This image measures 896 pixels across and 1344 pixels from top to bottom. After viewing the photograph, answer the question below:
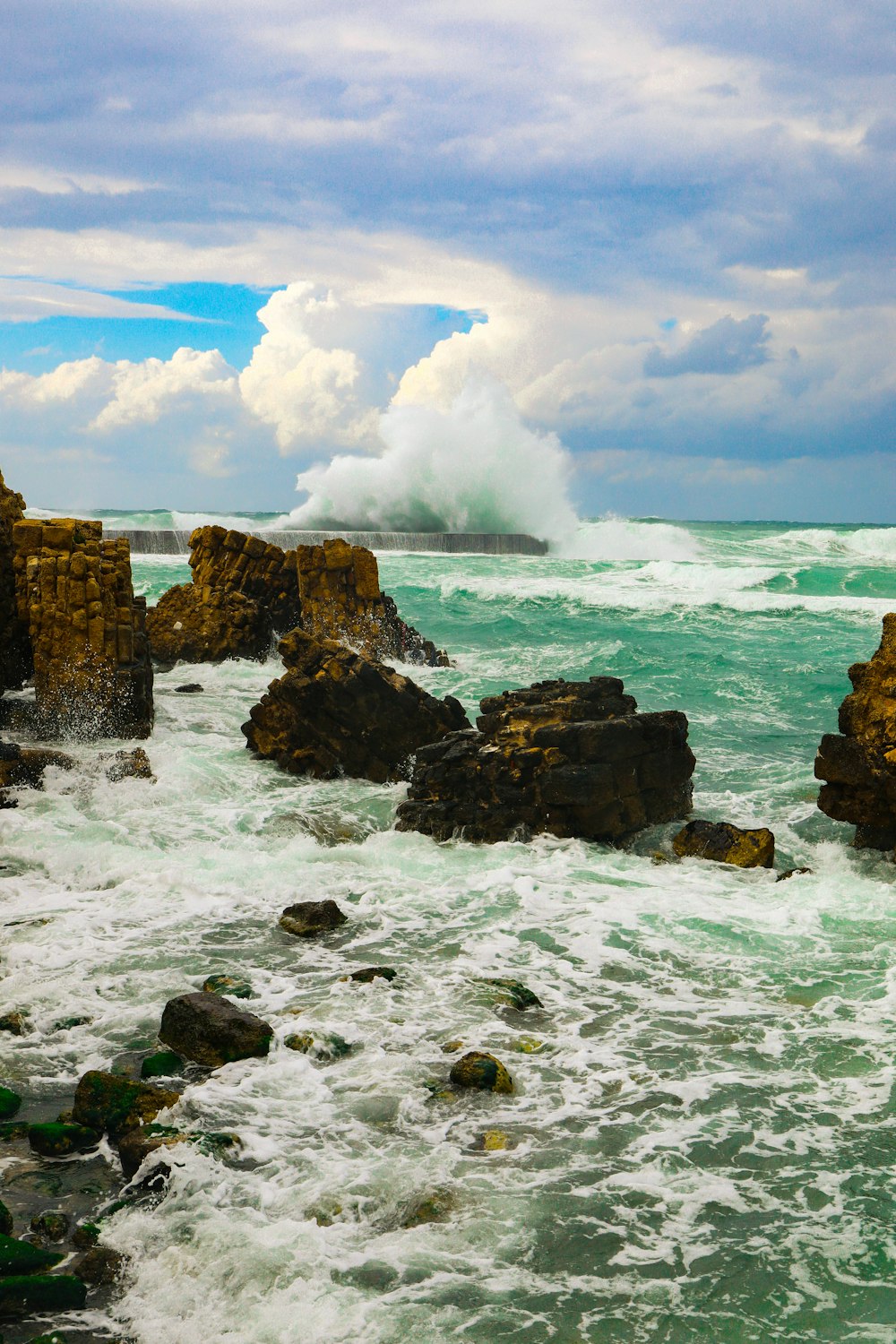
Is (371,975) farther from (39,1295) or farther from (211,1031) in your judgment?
(39,1295)

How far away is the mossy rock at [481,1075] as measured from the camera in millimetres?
4656

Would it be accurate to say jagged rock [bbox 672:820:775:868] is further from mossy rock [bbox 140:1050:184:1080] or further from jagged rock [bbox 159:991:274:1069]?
mossy rock [bbox 140:1050:184:1080]

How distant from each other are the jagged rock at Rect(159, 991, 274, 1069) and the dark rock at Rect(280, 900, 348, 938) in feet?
4.36

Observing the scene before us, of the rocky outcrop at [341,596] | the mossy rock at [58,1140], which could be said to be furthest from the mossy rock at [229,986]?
the rocky outcrop at [341,596]

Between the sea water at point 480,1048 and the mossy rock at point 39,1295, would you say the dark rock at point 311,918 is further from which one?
the mossy rock at point 39,1295

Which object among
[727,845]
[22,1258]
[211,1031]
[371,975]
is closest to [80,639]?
[371,975]

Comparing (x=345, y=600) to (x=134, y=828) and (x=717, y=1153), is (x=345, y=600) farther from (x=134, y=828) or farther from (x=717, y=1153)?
(x=717, y=1153)

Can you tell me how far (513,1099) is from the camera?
181 inches

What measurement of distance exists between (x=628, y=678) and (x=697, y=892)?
9838 mm

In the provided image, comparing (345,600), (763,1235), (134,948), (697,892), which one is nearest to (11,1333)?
(763,1235)

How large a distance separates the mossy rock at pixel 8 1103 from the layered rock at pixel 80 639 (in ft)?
20.9

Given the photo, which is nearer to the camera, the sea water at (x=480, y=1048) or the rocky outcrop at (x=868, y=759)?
the sea water at (x=480, y=1048)

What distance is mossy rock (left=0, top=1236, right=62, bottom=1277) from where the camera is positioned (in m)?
3.44

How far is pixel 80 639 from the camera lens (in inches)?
419
